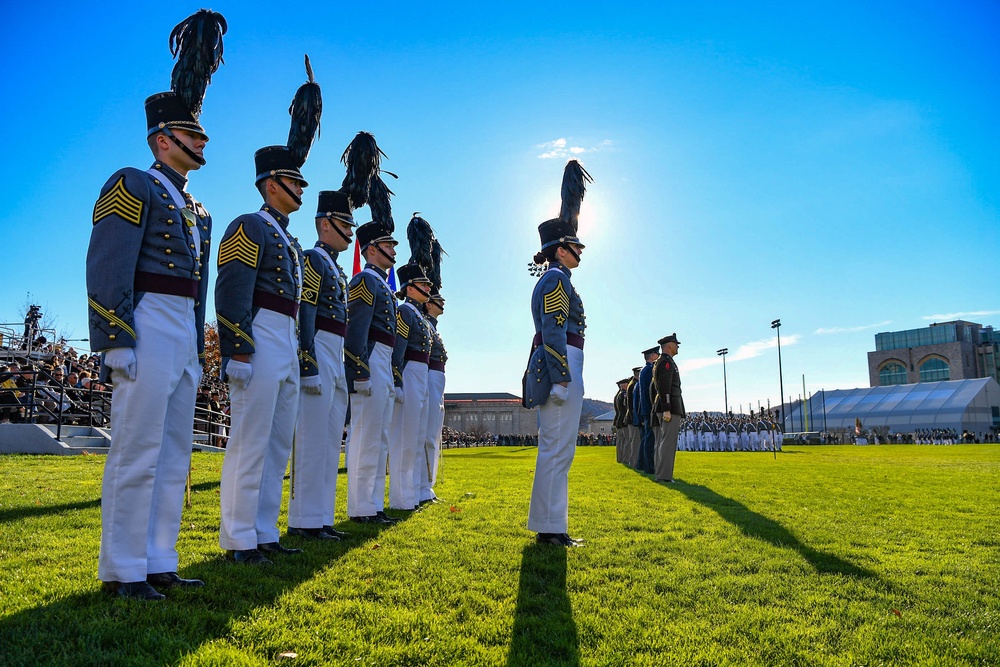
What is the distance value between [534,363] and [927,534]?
4.26m

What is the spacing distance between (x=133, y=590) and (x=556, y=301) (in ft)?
12.7

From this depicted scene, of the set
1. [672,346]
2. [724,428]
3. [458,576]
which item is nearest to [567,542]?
[458,576]

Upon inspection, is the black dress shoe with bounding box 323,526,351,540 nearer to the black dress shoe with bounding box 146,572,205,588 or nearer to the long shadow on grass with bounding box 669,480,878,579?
the black dress shoe with bounding box 146,572,205,588

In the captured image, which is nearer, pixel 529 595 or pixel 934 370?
pixel 529 595

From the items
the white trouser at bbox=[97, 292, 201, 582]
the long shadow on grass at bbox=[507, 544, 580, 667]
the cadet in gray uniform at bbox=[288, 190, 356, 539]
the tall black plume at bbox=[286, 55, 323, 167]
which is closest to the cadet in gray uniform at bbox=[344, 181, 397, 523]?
the cadet in gray uniform at bbox=[288, 190, 356, 539]

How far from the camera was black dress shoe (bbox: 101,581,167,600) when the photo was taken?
3371 millimetres

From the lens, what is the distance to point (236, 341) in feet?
14.6

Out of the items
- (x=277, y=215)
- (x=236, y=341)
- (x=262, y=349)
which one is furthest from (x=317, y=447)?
(x=277, y=215)

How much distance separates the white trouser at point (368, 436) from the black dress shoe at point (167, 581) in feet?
9.61

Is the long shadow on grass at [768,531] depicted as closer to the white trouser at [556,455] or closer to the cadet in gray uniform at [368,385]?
the white trouser at [556,455]

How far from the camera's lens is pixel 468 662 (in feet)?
9.01

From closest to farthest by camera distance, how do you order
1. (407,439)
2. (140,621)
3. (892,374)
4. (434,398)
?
(140,621), (407,439), (434,398), (892,374)

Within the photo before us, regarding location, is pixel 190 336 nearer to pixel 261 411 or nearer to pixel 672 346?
pixel 261 411

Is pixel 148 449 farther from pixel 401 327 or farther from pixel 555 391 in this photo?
pixel 401 327
